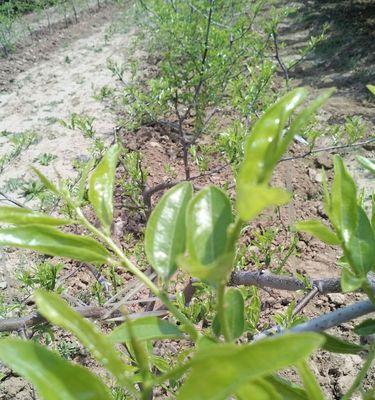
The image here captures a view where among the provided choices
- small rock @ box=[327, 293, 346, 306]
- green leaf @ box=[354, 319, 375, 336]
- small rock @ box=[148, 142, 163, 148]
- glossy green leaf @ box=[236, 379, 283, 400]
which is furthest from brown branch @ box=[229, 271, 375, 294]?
small rock @ box=[148, 142, 163, 148]

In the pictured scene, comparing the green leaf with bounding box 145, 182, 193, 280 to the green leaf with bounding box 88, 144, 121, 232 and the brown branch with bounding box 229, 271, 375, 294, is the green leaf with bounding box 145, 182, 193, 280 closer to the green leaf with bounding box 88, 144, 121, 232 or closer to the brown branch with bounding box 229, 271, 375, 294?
the green leaf with bounding box 88, 144, 121, 232

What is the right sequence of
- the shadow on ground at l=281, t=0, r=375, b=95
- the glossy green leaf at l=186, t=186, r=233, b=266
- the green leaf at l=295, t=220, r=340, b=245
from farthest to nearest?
the shadow on ground at l=281, t=0, r=375, b=95 < the green leaf at l=295, t=220, r=340, b=245 < the glossy green leaf at l=186, t=186, r=233, b=266

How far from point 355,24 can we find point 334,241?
6913 mm

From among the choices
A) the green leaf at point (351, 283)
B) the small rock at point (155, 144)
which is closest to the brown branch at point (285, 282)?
the green leaf at point (351, 283)

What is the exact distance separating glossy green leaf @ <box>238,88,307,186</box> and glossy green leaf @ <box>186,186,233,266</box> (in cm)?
9

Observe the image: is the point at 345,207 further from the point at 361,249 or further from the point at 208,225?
the point at 208,225

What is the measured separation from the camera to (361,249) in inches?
23.0

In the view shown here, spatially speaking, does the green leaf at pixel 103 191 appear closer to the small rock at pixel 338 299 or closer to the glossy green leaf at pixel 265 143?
the glossy green leaf at pixel 265 143

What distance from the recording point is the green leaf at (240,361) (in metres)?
0.31

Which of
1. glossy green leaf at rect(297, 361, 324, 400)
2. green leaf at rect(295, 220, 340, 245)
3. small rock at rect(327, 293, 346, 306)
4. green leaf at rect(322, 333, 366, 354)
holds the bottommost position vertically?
small rock at rect(327, 293, 346, 306)

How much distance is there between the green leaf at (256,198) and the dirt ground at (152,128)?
1.40 meters

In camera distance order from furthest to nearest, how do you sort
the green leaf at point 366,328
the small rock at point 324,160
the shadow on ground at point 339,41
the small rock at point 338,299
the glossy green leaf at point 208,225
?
the shadow on ground at point 339,41
the small rock at point 324,160
the small rock at point 338,299
the green leaf at point 366,328
the glossy green leaf at point 208,225

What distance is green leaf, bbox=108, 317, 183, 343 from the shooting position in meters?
0.49

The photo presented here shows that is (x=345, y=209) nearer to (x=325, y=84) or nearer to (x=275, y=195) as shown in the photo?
(x=275, y=195)
